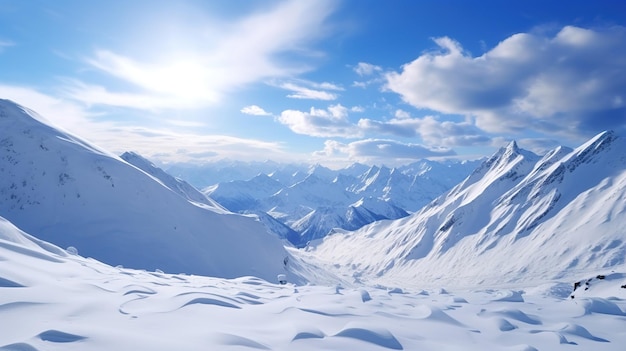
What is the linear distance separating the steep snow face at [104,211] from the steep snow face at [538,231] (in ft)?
346

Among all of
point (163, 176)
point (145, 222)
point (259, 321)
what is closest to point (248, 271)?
point (145, 222)

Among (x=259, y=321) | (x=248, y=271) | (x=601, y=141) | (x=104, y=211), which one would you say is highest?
(x=601, y=141)

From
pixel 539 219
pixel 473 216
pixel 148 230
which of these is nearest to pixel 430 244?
pixel 473 216

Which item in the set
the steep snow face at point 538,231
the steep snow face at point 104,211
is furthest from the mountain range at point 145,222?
A: the steep snow face at point 538,231

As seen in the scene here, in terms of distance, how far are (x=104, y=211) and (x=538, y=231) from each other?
160 m

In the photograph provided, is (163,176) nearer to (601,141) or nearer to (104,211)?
(104,211)

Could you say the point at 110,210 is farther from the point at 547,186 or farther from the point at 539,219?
the point at 547,186

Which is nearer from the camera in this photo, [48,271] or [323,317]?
[323,317]

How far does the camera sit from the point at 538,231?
5802 inches

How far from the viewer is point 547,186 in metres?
171

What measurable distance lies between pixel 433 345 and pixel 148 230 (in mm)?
57735

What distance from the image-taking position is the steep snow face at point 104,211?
51.8m

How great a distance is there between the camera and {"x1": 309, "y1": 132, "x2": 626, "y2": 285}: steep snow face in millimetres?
119062

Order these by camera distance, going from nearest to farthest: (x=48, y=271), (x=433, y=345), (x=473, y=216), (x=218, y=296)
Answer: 1. (x=433, y=345)
2. (x=218, y=296)
3. (x=48, y=271)
4. (x=473, y=216)
